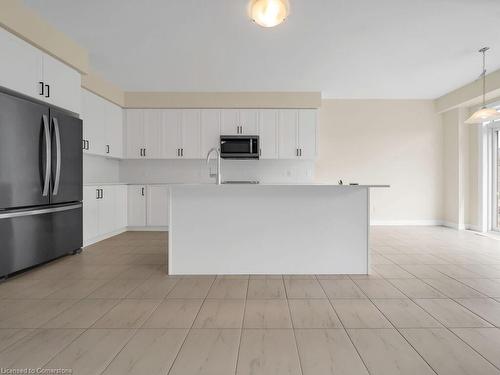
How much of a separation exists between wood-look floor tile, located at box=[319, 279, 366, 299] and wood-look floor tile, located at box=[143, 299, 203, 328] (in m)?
1.09

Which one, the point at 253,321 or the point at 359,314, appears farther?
the point at 359,314

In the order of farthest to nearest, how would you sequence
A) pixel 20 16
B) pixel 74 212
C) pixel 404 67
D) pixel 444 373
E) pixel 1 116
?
pixel 404 67 < pixel 74 212 < pixel 20 16 < pixel 1 116 < pixel 444 373

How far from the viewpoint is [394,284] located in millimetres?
2818

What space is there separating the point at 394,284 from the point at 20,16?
4.38 meters

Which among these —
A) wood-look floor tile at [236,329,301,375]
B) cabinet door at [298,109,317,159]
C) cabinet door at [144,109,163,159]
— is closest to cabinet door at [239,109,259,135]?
cabinet door at [298,109,317,159]

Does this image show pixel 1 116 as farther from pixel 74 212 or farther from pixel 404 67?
pixel 404 67

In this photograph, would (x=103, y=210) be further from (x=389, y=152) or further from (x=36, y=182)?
(x=389, y=152)

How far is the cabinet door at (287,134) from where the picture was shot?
5.98 meters

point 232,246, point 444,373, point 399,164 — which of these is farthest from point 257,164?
point 444,373

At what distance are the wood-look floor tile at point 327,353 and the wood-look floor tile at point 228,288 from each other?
768mm

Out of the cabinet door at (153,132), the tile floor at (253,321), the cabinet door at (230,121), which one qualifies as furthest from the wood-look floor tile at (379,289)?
the cabinet door at (153,132)

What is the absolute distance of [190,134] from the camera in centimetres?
605

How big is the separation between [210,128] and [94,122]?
2.03 metres

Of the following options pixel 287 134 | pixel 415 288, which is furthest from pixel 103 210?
pixel 415 288
